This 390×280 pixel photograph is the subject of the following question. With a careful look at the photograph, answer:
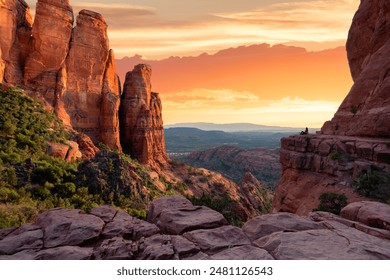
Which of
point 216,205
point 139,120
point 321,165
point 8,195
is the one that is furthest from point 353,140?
point 139,120

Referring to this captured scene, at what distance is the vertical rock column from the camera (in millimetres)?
53969

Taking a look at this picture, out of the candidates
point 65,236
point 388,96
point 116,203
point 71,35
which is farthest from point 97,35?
point 65,236

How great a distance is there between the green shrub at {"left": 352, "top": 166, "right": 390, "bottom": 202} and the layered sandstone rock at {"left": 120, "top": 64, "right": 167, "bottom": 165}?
4823 cm

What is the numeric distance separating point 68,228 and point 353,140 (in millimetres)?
27978

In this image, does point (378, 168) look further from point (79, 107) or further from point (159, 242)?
point (79, 107)

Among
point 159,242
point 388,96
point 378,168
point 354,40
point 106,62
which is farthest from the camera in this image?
point 106,62

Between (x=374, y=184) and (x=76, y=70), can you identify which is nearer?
(x=374, y=184)

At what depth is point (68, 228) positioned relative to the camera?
8.86 m

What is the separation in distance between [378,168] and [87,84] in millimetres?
51992

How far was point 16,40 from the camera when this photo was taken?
4862cm

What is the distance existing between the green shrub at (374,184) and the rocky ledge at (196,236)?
13.7 metres

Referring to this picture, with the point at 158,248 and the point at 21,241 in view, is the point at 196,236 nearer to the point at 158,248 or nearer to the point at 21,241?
the point at 158,248

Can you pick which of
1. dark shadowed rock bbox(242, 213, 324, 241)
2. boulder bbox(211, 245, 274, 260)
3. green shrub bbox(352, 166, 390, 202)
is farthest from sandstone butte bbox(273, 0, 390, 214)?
boulder bbox(211, 245, 274, 260)

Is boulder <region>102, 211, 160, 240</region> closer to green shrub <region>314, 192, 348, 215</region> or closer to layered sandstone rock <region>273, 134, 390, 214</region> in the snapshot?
green shrub <region>314, 192, 348, 215</region>
